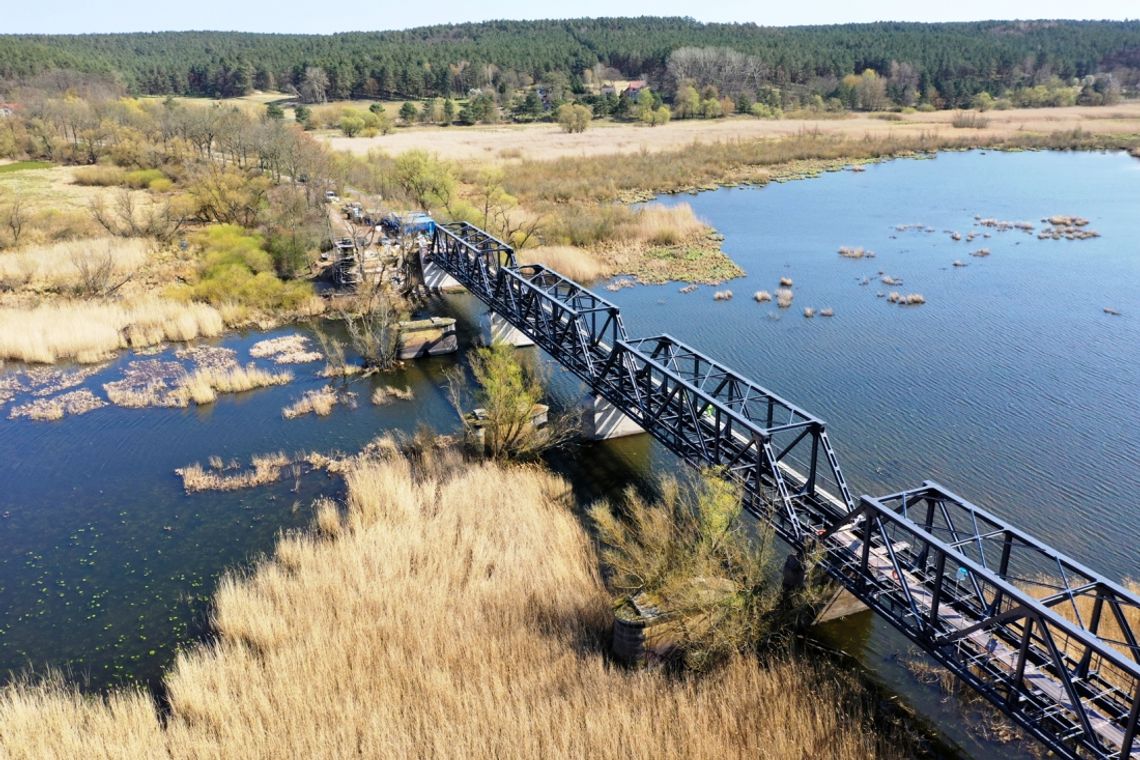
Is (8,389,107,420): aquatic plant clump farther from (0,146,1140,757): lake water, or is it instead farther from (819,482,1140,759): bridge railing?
(819,482,1140,759): bridge railing

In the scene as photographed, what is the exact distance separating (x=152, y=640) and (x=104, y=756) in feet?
17.2

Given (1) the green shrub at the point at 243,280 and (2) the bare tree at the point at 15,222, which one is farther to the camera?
(2) the bare tree at the point at 15,222

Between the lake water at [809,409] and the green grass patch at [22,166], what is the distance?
5722 cm

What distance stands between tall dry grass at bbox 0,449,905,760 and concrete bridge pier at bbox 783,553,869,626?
1878 mm

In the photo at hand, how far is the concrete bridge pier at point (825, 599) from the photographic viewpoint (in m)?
16.0

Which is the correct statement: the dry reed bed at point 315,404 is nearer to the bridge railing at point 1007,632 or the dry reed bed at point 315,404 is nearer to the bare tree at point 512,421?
the bare tree at point 512,421

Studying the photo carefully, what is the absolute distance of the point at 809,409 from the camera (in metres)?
27.8

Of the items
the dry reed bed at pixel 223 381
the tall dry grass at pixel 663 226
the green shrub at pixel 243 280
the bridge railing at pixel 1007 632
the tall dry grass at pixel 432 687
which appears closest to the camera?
the bridge railing at pixel 1007 632

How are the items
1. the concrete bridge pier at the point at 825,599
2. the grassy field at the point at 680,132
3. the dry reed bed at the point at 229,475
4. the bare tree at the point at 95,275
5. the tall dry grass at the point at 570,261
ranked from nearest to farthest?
Answer: the concrete bridge pier at the point at 825,599 < the dry reed bed at the point at 229,475 < the bare tree at the point at 95,275 < the tall dry grass at the point at 570,261 < the grassy field at the point at 680,132

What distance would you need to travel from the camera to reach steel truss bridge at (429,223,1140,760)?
11531 mm

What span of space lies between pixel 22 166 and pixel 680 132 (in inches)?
3248

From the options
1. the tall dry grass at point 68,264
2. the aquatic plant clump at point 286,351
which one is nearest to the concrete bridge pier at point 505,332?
the aquatic plant clump at point 286,351

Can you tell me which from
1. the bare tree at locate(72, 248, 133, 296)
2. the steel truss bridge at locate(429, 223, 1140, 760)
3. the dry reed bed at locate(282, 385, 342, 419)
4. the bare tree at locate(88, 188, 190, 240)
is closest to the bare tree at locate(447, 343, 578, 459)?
the steel truss bridge at locate(429, 223, 1140, 760)

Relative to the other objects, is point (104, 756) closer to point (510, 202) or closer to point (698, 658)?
point (698, 658)
